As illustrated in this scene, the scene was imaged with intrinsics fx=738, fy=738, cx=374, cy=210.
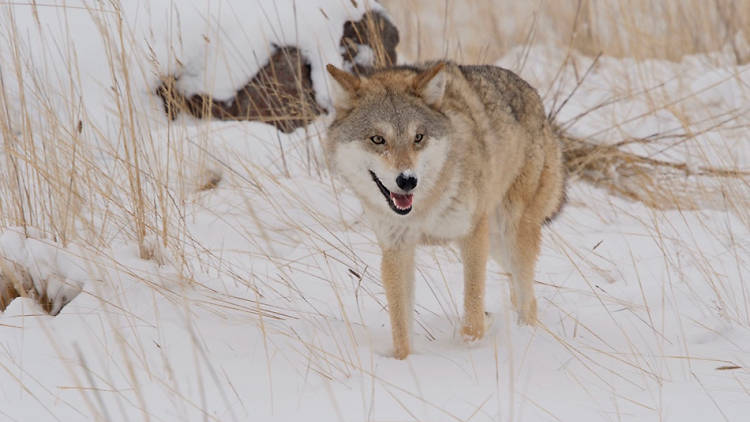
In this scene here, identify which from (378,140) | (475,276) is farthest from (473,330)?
(378,140)

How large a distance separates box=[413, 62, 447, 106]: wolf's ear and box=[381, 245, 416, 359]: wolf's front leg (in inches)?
29.4

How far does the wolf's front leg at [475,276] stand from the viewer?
12.2 ft

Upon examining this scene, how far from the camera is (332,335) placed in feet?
11.1

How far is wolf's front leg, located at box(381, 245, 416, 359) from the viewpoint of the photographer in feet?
12.0

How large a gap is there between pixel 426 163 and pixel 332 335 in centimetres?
91

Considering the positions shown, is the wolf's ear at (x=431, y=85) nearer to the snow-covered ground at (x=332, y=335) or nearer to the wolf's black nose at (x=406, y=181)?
the wolf's black nose at (x=406, y=181)

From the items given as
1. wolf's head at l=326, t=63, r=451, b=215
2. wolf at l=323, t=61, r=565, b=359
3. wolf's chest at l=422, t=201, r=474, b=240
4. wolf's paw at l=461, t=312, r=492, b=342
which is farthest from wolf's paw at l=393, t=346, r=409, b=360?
wolf's head at l=326, t=63, r=451, b=215

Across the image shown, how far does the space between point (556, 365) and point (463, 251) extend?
735 millimetres

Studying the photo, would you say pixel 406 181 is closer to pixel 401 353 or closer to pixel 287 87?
pixel 401 353

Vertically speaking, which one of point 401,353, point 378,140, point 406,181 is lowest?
point 401,353

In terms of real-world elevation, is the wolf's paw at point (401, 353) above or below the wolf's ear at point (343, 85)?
below

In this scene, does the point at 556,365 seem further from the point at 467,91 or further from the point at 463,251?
the point at 467,91

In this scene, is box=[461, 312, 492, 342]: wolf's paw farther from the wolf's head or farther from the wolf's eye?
the wolf's eye

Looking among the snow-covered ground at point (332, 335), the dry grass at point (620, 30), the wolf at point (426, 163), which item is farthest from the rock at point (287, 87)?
the wolf at point (426, 163)
